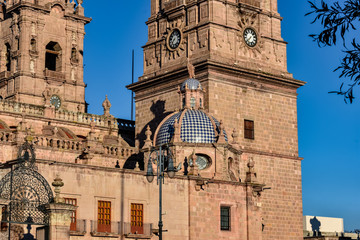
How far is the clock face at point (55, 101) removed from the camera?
68.8 meters

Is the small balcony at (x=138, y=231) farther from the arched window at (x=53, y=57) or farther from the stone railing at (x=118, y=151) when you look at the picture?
the arched window at (x=53, y=57)

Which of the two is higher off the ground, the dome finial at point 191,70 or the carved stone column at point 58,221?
the dome finial at point 191,70

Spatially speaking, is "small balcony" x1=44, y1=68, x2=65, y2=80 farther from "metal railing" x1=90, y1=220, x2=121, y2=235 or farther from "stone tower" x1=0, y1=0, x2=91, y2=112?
"metal railing" x1=90, y1=220, x2=121, y2=235

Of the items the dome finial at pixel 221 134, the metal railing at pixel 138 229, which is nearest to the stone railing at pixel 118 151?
the dome finial at pixel 221 134

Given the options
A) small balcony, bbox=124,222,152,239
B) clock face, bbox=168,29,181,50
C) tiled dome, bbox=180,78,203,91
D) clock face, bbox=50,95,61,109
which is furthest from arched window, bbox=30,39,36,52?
small balcony, bbox=124,222,152,239

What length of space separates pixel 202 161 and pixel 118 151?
27.6 ft

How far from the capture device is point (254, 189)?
167 feet

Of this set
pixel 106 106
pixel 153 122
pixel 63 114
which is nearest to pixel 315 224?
pixel 106 106

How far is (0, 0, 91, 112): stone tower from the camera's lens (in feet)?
223

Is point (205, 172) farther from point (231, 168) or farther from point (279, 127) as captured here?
point (279, 127)

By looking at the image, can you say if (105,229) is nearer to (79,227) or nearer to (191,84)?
(79,227)

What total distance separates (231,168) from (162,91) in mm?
10381

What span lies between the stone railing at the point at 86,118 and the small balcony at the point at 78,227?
20.8 metres

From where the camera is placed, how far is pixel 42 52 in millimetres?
69375
